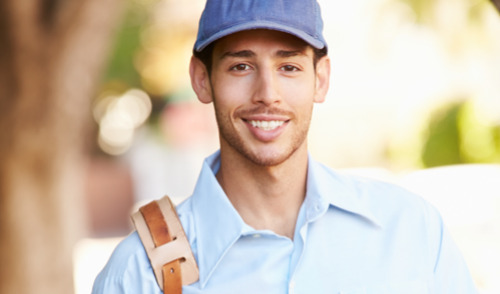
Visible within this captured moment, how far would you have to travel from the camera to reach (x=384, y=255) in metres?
2.74

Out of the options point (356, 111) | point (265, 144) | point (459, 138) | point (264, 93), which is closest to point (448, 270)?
point (265, 144)

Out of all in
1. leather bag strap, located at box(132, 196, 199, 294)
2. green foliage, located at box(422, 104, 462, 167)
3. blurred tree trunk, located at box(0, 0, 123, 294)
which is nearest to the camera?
leather bag strap, located at box(132, 196, 199, 294)

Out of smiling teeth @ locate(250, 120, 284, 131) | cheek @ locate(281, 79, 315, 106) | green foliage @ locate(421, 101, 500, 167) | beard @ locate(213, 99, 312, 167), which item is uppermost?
cheek @ locate(281, 79, 315, 106)

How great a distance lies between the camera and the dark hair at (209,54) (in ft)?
9.45

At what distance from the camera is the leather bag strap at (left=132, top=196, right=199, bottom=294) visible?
2639 millimetres

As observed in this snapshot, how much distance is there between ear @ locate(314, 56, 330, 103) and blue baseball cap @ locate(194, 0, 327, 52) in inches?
6.6

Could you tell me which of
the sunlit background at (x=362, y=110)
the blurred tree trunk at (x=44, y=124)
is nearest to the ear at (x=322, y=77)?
the blurred tree trunk at (x=44, y=124)

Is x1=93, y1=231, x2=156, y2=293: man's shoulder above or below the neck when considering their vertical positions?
below

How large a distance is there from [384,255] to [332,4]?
2065 centimetres

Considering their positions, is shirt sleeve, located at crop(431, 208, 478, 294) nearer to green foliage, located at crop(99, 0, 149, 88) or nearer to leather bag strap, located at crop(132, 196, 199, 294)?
leather bag strap, located at crop(132, 196, 199, 294)

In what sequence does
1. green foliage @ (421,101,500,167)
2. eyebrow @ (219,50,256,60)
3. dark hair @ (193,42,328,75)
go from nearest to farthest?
1. eyebrow @ (219,50,256,60)
2. dark hair @ (193,42,328,75)
3. green foliage @ (421,101,500,167)

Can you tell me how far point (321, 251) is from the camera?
107 inches

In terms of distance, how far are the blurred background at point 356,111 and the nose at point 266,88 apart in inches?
286

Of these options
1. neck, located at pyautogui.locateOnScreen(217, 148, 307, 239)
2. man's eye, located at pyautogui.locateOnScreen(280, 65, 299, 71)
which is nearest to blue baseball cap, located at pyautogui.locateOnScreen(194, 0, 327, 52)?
man's eye, located at pyautogui.locateOnScreen(280, 65, 299, 71)
